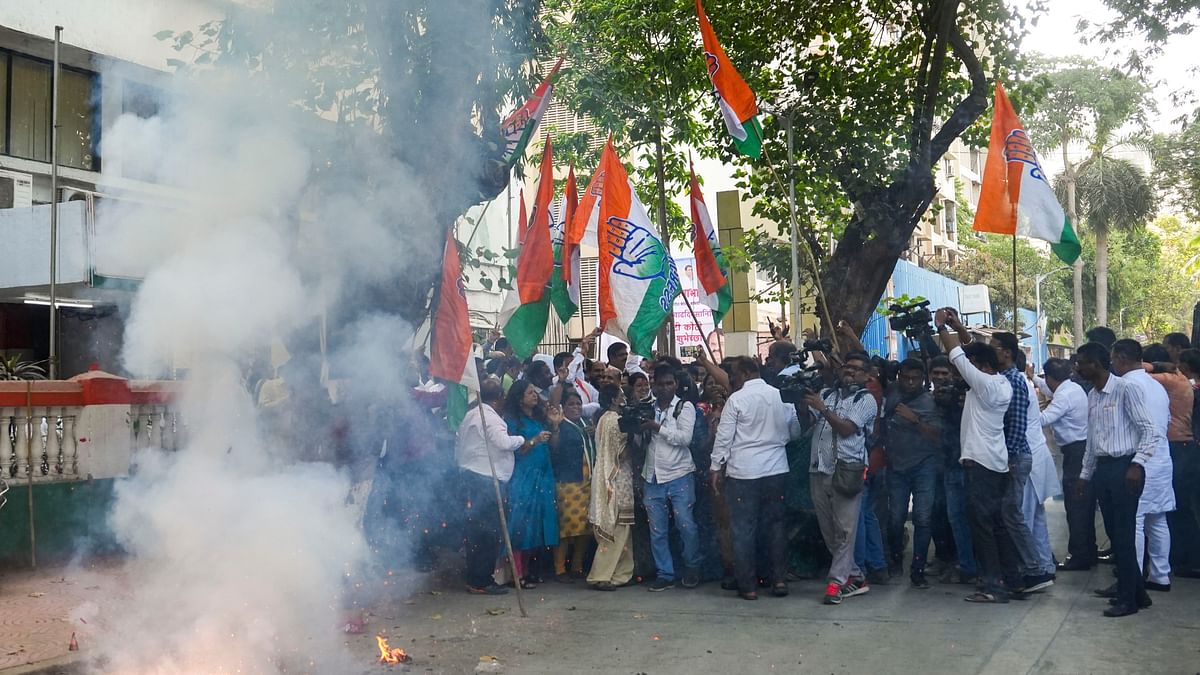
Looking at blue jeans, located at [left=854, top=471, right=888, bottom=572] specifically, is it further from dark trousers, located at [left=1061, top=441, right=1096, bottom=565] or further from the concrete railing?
the concrete railing

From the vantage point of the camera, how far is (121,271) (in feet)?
23.0

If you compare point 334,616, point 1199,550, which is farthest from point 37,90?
point 1199,550

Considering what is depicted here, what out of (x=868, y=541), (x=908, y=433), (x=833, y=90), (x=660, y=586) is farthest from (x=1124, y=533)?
(x=833, y=90)

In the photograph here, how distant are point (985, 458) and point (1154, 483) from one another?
45.4 inches

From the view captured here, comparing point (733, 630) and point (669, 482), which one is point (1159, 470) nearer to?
point (733, 630)

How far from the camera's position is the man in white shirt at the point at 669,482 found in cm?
837

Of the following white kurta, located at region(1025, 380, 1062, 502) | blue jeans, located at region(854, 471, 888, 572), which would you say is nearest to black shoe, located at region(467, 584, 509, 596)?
blue jeans, located at region(854, 471, 888, 572)

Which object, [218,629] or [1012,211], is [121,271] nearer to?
[218,629]

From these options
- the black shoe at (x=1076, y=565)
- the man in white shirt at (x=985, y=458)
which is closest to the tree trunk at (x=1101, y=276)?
the black shoe at (x=1076, y=565)

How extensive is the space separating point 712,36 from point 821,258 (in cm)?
557

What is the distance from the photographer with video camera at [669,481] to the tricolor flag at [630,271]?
92 cm

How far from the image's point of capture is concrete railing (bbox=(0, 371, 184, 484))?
8406mm

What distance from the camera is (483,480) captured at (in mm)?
8406

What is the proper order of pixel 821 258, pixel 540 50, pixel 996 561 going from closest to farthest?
pixel 996 561
pixel 540 50
pixel 821 258
